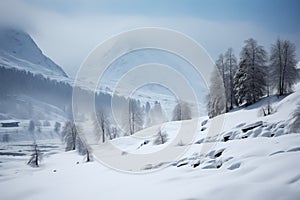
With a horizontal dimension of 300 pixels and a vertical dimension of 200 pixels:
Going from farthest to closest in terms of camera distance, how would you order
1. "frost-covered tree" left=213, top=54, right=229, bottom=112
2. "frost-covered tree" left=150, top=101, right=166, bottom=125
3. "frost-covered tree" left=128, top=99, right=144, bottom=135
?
"frost-covered tree" left=150, top=101, right=166, bottom=125 < "frost-covered tree" left=128, top=99, right=144, bottom=135 < "frost-covered tree" left=213, top=54, right=229, bottom=112

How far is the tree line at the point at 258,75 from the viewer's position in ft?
130

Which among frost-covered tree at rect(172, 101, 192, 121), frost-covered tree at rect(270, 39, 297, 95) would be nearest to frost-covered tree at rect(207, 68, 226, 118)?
frost-covered tree at rect(270, 39, 297, 95)

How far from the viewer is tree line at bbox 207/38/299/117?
39.6 meters

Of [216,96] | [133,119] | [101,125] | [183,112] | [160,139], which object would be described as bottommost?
[160,139]

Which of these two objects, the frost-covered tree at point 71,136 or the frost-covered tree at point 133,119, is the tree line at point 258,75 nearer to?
the frost-covered tree at point 133,119

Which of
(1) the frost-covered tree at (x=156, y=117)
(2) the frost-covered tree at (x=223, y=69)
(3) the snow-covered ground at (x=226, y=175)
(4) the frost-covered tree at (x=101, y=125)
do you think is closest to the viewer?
(3) the snow-covered ground at (x=226, y=175)

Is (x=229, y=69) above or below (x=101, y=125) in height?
above

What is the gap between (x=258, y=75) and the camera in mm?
39781

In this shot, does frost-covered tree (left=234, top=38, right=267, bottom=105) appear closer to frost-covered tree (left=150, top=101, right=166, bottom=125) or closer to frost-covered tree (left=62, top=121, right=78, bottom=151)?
frost-covered tree (left=62, top=121, right=78, bottom=151)

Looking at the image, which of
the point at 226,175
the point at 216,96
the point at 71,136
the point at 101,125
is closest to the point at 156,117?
the point at 71,136

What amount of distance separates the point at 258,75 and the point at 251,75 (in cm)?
115

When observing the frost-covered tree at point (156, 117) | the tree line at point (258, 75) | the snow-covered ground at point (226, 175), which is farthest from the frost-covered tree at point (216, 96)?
the frost-covered tree at point (156, 117)

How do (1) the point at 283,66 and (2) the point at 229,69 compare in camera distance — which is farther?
(2) the point at 229,69

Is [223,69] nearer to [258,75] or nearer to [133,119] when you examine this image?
[258,75]
